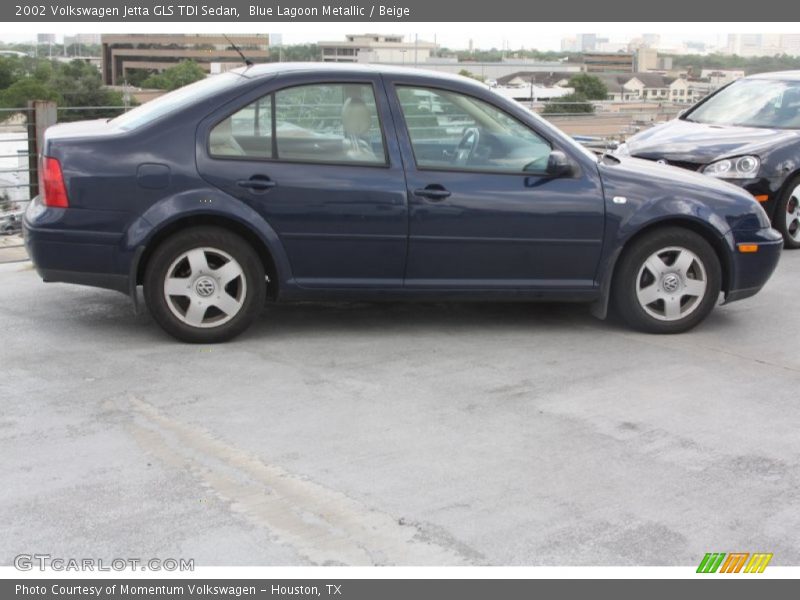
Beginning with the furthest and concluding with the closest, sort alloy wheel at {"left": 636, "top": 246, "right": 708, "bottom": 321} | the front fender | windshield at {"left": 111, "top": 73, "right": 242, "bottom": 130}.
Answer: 1. alloy wheel at {"left": 636, "top": 246, "right": 708, "bottom": 321}
2. windshield at {"left": 111, "top": 73, "right": 242, "bottom": 130}
3. the front fender

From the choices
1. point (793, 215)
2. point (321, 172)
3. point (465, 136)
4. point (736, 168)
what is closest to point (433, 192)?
point (465, 136)

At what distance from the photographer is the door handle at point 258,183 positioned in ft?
20.4

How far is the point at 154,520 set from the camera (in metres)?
4.02

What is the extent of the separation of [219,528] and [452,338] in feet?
9.71

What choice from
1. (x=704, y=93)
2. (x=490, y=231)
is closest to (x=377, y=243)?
(x=490, y=231)

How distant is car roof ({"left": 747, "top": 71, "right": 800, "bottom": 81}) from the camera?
36.3 ft

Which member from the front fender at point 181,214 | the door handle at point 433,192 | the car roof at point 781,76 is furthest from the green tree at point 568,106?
the front fender at point 181,214

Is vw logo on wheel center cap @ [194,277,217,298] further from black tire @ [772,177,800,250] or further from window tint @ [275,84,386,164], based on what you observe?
black tire @ [772,177,800,250]

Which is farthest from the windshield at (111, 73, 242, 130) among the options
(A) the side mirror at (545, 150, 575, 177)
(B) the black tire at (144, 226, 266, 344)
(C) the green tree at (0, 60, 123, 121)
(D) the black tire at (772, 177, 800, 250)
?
(D) the black tire at (772, 177, 800, 250)

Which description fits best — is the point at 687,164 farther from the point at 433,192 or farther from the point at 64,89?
the point at 64,89

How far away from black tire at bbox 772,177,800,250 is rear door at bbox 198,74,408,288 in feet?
15.4

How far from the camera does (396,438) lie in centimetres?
496

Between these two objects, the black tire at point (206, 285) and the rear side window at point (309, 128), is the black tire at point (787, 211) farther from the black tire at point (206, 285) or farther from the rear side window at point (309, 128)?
the black tire at point (206, 285)

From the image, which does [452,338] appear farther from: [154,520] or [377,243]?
[154,520]
